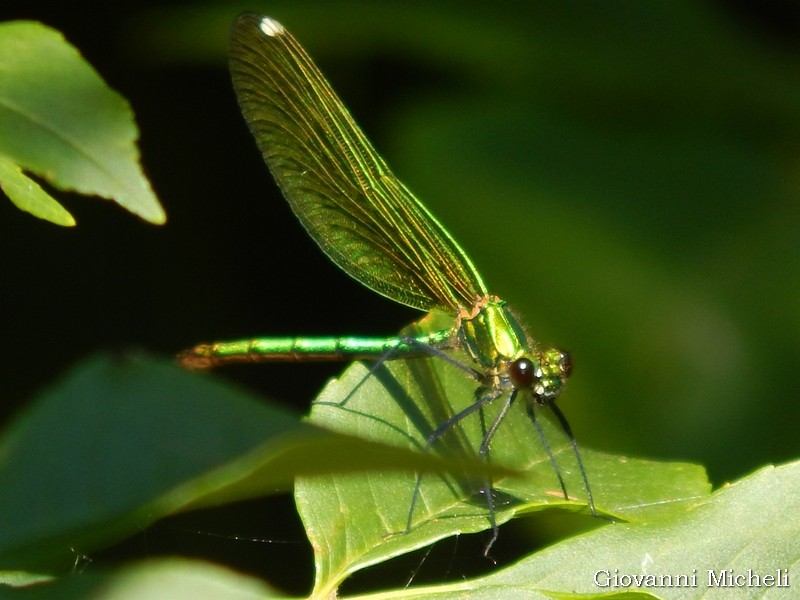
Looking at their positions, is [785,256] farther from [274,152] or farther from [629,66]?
[274,152]

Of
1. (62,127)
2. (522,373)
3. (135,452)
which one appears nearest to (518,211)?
(522,373)

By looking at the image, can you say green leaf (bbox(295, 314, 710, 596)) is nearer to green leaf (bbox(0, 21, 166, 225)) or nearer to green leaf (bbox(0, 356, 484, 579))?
green leaf (bbox(0, 21, 166, 225))

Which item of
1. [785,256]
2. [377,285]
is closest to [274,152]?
[377,285]

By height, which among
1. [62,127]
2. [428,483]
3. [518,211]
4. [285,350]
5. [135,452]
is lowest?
[285,350]

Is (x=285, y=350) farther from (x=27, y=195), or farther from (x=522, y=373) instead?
(x=27, y=195)

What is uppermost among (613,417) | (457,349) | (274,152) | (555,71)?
(555,71)

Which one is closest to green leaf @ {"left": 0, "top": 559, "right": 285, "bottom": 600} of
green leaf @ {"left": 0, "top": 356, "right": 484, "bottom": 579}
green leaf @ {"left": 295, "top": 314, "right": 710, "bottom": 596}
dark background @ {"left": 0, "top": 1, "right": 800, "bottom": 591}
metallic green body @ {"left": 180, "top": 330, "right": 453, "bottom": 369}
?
green leaf @ {"left": 0, "top": 356, "right": 484, "bottom": 579}
